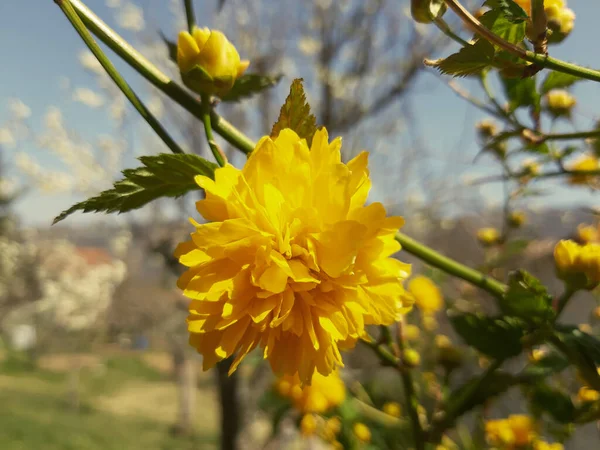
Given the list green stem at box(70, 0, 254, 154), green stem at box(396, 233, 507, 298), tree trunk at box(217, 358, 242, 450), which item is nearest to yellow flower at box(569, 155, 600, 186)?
green stem at box(396, 233, 507, 298)

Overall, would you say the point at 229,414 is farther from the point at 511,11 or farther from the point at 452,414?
the point at 511,11

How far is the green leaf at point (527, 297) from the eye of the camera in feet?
0.78

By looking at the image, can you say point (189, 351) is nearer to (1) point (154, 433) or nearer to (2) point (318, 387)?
(1) point (154, 433)

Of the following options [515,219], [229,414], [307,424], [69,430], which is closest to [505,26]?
[307,424]

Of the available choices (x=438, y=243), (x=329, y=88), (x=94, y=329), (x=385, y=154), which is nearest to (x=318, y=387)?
(x=329, y=88)

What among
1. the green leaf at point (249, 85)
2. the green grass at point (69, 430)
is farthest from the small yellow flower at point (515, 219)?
the green grass at point (69, 430)

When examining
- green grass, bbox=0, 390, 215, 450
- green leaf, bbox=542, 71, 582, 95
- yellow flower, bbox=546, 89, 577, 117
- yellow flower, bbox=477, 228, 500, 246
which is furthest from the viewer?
green grass, bbox=0, 390, 215, 450

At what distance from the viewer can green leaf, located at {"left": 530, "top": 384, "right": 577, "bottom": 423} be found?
13.5 inches

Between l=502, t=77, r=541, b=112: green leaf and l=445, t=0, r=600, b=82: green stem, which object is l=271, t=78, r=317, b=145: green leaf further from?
l=502, t=77, r=541, b=112: green leaf

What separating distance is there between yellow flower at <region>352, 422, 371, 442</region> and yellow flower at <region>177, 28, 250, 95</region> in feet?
1.48

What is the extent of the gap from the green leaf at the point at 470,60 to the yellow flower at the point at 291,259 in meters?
0.06

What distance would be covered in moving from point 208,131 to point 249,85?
68 mm

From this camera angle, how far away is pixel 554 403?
349mm

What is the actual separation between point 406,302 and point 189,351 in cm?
394
